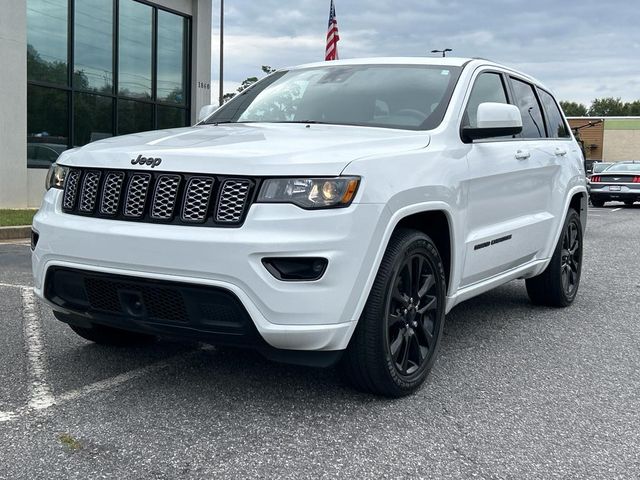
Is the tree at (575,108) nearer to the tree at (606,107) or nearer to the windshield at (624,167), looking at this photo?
the tree at (606,107)

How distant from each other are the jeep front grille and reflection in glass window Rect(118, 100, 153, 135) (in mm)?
14142

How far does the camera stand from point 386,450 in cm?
306

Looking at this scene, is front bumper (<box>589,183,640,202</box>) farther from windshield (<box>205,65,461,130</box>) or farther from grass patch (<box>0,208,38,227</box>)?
windshield (<box>205,65,461,130</box>)

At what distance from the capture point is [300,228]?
122 inches

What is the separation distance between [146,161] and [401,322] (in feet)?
4.66

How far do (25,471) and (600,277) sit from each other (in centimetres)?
659

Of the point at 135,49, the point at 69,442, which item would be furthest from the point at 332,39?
the point at 69,442

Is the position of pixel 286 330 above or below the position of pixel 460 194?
below

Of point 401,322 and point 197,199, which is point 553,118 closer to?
point 401,322

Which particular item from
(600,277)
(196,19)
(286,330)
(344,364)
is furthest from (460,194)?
(196,19)

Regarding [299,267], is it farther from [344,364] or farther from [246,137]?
[246,137]

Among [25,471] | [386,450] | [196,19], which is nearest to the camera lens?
[25,471]

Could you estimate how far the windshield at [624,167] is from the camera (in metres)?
23.9

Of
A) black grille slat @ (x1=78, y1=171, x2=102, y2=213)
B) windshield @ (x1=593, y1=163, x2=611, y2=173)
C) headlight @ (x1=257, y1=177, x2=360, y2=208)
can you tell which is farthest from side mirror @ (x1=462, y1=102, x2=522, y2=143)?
windshield @ (x1=593, y1=163, x2=611, y2=173)
